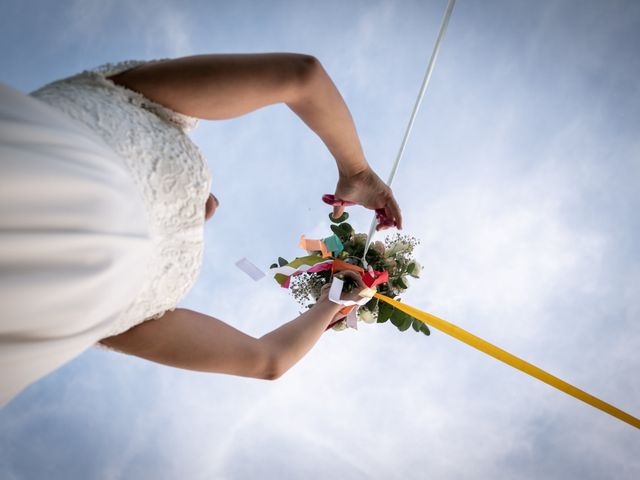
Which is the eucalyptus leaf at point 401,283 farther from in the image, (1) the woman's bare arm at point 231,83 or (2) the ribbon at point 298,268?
(1) the woman's bare arm at point 231,83

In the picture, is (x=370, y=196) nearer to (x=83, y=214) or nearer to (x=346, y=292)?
(x=346, y=292)

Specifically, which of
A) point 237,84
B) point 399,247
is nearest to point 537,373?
point 399,247

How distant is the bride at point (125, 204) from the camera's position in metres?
0.77

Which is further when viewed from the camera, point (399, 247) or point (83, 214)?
point (399, 247)

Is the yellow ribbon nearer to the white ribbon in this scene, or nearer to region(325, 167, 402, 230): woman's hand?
region(325, 167, 402, 230): woman's hand

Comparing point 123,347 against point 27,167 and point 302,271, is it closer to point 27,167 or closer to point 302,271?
point 27,167

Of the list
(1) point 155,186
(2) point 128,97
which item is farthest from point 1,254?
(2) point 128,97

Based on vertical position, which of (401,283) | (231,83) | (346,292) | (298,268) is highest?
(401,283)

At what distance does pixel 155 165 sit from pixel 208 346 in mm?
664

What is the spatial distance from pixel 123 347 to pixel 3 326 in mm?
573

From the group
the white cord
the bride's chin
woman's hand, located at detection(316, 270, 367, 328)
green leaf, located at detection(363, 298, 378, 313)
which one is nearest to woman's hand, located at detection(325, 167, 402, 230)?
the white cord

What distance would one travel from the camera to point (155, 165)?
41.0 inches

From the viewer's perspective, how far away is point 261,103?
1228 mm

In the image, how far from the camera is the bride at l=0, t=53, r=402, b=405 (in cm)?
77
